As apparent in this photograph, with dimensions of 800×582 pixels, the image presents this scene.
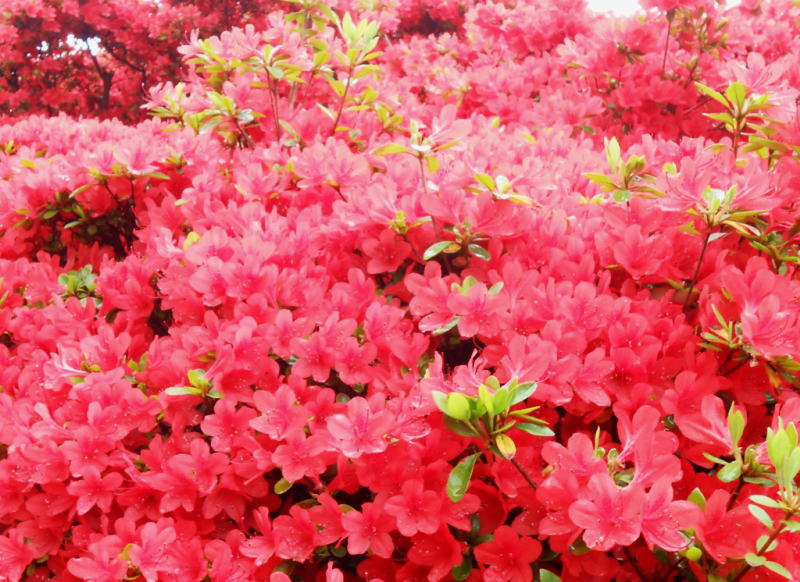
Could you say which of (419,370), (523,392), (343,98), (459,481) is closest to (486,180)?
(419,370)

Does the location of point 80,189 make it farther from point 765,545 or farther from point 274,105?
point 765,545

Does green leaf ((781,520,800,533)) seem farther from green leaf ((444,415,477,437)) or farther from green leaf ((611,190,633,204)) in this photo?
green leaf ((611,190,633,204))

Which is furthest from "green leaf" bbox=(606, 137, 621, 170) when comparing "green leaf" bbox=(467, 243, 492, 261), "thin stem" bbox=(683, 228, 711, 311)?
"green leaf" bbox=(467, 243, 492, 261)

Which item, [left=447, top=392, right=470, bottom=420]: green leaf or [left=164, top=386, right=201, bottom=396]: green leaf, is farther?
[left=164, top=386, right=201, bottom=396]: green leaf

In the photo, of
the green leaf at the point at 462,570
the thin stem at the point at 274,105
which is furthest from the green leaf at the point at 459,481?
the thin stem at the point at 274,105

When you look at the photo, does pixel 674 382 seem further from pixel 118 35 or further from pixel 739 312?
pixel 118 35

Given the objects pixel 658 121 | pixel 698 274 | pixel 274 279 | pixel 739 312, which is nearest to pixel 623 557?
pixel 739 312

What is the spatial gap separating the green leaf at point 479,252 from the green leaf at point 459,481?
627 millimetres

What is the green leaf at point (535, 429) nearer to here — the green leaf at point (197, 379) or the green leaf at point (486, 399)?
the green leaf at point (486, 399)

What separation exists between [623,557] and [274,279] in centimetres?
98

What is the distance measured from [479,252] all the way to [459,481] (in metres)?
0.68

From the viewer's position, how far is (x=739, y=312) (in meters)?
1.51

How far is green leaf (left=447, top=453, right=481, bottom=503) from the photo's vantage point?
1204mm

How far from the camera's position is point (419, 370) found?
1657 mm
